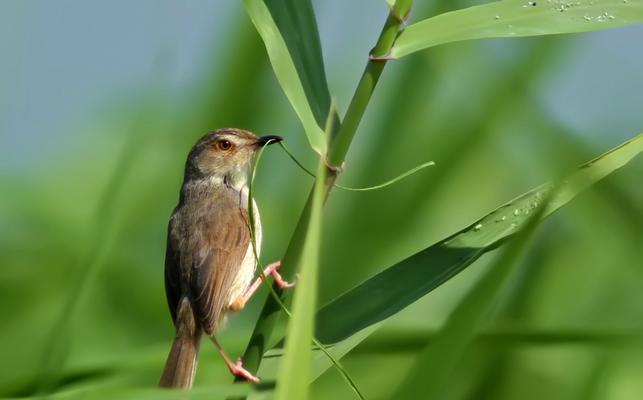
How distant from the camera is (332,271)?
8.71ft

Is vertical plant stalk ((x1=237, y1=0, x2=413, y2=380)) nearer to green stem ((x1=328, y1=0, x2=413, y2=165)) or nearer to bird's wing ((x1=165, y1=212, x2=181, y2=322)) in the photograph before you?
green stem ((x1=328, y1=0, x2=413, y2=165))

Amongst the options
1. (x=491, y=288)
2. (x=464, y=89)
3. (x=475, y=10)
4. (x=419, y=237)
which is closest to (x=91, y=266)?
(x=475, y=10)

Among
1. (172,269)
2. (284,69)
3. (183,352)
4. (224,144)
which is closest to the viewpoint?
(284,69)

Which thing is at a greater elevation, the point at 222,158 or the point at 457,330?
the point at 457,330

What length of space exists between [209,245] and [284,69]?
4.65ft

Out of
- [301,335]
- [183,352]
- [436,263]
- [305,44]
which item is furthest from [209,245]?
[301,335]

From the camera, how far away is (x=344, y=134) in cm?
161

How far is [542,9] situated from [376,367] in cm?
98

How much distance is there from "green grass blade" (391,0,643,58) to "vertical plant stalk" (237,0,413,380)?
0.06 metres

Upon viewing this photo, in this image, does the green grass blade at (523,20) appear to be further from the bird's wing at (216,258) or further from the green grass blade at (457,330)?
the bird's wing at (216,258)

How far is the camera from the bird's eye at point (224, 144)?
3.47 meters

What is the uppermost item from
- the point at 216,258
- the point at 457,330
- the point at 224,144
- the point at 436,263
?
the point at 457,330

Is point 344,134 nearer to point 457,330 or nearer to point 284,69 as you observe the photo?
point 284,69

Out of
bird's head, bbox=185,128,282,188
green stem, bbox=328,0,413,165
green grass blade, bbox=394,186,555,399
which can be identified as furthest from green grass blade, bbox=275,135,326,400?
bird's head, bbox=185,128,282,188
